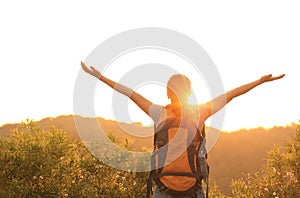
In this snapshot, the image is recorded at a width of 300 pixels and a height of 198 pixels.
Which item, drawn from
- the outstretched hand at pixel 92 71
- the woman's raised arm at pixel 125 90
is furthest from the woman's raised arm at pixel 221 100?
the outstretched hand at pixel 92 71

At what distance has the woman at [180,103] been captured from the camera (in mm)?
4621

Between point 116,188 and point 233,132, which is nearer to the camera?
point 116,188

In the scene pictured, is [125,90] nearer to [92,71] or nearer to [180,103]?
[92,71]

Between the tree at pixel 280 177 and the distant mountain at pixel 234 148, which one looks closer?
the tree at pixel 280 177

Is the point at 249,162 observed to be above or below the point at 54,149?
below

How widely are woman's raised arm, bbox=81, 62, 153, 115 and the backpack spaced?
32 cm

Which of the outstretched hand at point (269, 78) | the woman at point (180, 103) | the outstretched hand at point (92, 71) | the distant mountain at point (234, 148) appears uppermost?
the outstretched hand at point (92, 71)

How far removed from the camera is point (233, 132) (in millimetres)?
60656

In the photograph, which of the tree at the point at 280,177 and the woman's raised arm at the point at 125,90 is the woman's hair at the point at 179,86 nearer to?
the woman's raised arm at the point at 125,90

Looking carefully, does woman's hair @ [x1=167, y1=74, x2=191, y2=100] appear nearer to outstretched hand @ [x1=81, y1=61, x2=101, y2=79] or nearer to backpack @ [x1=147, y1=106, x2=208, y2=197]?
backpack @ [x1=147, y1=106, x2=208, y2=197]

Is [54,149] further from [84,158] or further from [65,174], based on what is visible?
[84,158]

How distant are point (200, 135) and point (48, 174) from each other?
6.83 m

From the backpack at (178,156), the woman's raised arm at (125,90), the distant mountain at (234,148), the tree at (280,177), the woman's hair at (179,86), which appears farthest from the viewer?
the distant mountain at (234,148)

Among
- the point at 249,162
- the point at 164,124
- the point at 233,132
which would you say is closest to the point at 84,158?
the point at 164,124
